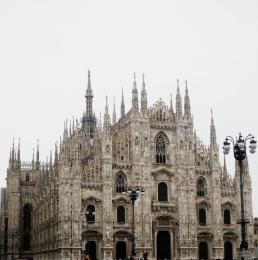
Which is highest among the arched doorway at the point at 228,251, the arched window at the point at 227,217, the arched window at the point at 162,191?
the arched window at the point at 162,191

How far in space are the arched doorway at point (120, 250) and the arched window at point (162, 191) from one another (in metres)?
6.76

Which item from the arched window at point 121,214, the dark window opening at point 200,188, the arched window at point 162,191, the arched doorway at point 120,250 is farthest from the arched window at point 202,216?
the arched doorway at point 120,250

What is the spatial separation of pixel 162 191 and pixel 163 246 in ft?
20.4

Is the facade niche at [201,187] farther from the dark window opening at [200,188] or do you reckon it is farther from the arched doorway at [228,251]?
the arched doorway at [228,251]

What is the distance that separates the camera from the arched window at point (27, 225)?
280ft

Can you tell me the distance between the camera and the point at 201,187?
218 ft

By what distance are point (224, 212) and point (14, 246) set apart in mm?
31978

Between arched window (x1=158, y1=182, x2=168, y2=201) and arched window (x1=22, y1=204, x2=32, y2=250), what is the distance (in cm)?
2844

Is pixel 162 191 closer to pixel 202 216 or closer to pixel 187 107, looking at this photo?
pixel 202 216

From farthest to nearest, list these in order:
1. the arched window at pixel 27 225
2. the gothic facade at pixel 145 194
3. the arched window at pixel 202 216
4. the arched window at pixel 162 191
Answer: the arched window at pixel 27 225 → the arched window at pixel 202 216 → the arched window at pixel 162 191 → the gothic facade at pixel 145 194

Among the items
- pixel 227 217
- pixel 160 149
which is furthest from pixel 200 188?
pixel 160 149

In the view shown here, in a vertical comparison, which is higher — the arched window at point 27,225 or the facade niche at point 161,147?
the facade niche at point 161,147

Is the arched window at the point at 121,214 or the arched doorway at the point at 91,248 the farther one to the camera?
the arched window at the point at 121,214

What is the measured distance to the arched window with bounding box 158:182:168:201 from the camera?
64312 mm
